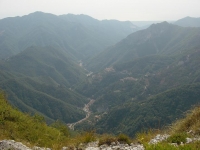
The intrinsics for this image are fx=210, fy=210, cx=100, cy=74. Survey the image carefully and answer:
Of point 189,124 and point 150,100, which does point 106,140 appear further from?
point 150,100

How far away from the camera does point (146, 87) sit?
594 feet

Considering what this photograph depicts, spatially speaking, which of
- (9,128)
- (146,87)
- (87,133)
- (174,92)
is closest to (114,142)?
(87,133)

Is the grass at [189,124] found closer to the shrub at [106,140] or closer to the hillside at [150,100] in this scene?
the shrub at [106,140]

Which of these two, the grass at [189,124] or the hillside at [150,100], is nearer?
the grass at [189,124]

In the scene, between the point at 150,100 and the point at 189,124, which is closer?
the point at 189,124

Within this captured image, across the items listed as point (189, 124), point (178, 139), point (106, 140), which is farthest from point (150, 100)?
point (178, 139)

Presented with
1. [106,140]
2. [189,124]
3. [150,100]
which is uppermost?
[189,124]

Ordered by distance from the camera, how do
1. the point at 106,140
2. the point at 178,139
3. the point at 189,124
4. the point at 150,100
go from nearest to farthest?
the point at 178,139 → the point at 106,140 → the point at 189,124 → the point at 150,100

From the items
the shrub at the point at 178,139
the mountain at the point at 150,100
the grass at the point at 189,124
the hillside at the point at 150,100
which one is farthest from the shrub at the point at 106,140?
the mountain at the point at 150,100

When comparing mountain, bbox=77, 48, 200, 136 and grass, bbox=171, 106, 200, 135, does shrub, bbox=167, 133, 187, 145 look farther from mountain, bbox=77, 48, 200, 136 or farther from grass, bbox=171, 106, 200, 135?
mountain, bbox=77, 48, 200, 136

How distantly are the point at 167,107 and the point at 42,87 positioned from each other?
414ft

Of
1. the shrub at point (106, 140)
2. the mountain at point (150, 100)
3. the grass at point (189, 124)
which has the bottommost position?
A: the mountain at point (150, 100)

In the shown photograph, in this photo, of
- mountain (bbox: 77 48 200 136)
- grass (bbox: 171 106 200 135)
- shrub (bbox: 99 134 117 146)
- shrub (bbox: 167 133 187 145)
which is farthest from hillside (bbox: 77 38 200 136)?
shrub (bbox: 167 133 187 145)

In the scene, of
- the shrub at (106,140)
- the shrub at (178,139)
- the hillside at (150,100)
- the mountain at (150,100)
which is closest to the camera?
the shrub at (178,139)
